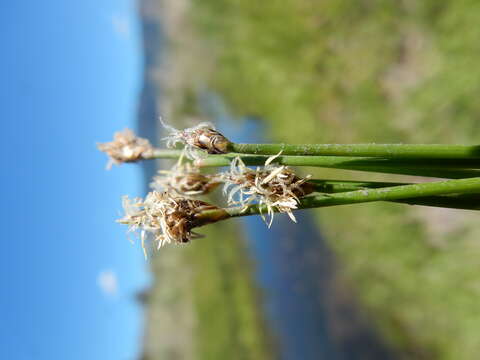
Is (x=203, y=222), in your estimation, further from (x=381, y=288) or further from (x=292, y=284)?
(x=292, y=284)

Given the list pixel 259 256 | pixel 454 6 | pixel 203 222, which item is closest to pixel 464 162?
pixel 203 222

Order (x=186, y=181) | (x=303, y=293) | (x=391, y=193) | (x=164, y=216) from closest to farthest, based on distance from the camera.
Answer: (x=391, y=193), (x=164, y=216), (x=186, y=181), (x=303, y=293)

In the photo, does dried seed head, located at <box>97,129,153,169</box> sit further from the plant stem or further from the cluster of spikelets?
the plant stem

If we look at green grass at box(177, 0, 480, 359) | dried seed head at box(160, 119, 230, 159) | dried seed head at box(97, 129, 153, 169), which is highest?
green grass at box(177, 0, 480, 359)

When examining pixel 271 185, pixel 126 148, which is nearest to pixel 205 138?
pixel 271 185

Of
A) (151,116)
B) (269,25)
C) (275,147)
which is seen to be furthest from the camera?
(151,116)

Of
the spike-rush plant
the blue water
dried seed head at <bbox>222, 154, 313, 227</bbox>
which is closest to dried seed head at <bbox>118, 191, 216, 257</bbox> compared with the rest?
the spike-rush plant

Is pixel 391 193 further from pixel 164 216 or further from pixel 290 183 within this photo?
pixel 164 216
